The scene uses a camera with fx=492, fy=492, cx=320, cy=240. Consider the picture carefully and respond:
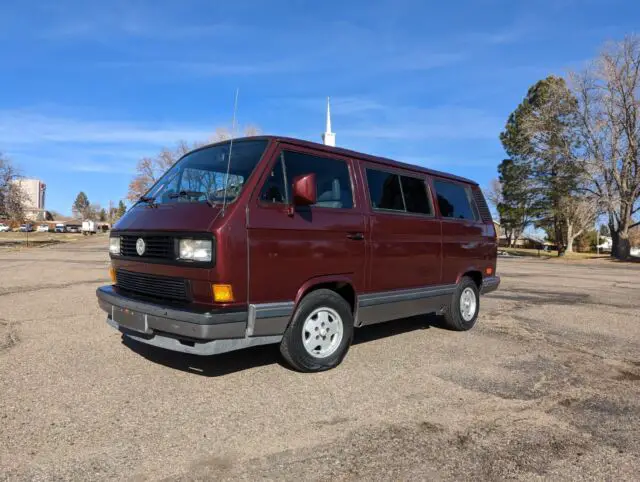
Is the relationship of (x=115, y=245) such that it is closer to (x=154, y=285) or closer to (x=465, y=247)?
(x=154, y=285)

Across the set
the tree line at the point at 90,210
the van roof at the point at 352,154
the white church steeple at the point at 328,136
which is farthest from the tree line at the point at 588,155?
the tree line at the point at 90,210

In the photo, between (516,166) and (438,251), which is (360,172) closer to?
(438,251)

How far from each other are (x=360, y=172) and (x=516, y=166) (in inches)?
1610

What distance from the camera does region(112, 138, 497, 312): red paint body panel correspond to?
4.07 metres

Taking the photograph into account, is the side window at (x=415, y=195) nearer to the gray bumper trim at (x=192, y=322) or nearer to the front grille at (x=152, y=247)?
the gray bumper trim at (x=192, y=322)

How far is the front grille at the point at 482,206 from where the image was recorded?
756 cm

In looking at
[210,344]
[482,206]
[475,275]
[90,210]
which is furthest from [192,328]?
[90,210]

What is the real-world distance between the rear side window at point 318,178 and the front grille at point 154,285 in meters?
1.04

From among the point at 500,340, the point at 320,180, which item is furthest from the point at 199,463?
the point at 500,340

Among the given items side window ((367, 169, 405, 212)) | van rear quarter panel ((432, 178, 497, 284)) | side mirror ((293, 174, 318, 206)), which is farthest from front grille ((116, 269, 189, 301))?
van rear quarter panel ((432, 178, 497, 284))

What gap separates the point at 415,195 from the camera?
612 centimetres

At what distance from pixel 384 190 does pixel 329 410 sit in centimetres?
267

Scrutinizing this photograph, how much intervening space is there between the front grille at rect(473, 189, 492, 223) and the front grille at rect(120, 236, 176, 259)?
4980mm

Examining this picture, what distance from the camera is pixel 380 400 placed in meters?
4.09
